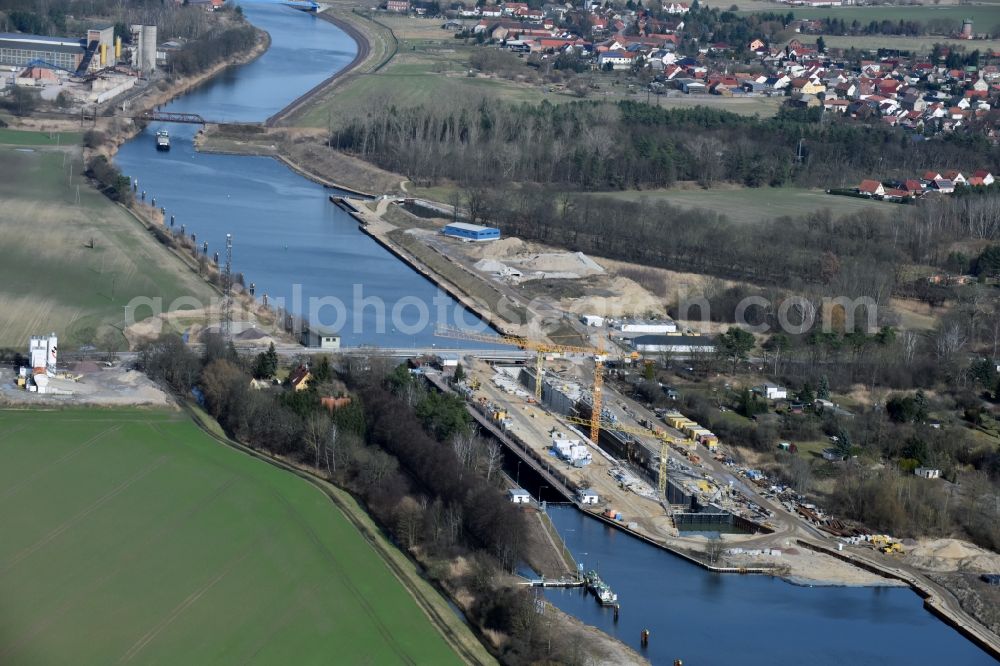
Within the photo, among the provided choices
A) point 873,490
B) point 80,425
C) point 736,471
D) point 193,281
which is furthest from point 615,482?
point 193,281

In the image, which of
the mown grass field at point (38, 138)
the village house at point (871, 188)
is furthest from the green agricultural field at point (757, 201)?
the mown grass field at point (38, 138)

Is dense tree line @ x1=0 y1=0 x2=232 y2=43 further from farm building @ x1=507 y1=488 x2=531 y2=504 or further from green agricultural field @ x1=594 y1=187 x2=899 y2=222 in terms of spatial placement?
farm building @ x1=507 y1=488 x2=531 y2=504

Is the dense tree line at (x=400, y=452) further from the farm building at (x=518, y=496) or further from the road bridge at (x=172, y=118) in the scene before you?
the road bridge at (x=172, y=118)

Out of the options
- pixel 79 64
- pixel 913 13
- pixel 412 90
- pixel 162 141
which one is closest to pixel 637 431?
pixel 162 141

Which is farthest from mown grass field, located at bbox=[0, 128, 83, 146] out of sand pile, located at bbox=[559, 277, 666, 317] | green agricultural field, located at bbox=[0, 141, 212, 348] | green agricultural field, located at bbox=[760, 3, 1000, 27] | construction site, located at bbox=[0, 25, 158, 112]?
green agricultural field, located at bbox=[760, 3, 1000, 27]

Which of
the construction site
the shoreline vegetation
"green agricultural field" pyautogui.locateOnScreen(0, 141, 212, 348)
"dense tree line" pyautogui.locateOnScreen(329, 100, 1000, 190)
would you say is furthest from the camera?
the construction site
